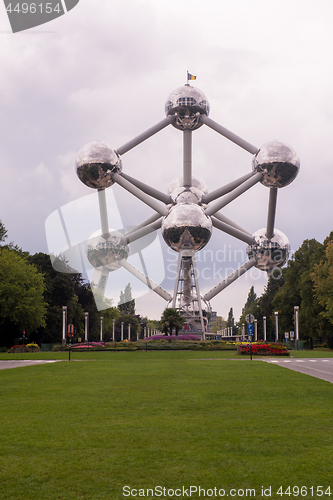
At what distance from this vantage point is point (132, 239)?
56.9 meters

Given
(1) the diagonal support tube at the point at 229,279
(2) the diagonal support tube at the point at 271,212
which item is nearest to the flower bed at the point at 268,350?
(2) the diagonal support tube at the point at 271,212

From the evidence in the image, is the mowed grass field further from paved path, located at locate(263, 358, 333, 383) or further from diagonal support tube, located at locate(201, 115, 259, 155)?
diagonal support tube, located at locate(201, 115, 259, 155)

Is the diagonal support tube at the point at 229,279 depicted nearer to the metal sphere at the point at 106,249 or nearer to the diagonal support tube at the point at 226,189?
the diagonal support tube at the point at 226,189

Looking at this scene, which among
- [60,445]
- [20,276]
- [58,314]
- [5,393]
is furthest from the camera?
[58,314]

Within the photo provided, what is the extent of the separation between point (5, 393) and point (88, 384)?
8.20 feet

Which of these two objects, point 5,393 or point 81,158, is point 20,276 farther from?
point 5,393

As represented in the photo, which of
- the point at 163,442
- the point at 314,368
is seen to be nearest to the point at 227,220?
the point at 314,368

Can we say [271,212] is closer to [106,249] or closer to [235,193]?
[235,193]

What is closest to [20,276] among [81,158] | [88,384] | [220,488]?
[81,158]

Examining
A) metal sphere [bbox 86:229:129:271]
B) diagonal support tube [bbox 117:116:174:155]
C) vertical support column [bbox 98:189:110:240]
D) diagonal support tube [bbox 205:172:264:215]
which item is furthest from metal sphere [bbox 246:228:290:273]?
vertical support column [bbox 98:189:110:240]

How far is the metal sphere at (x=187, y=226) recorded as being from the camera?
50938 millimetres

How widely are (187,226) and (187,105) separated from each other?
12200 millimetres

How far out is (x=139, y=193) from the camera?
52.9 meters

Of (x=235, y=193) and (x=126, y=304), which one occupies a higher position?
(x=235, y=193)
